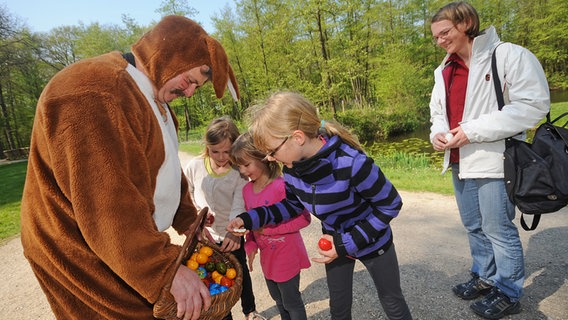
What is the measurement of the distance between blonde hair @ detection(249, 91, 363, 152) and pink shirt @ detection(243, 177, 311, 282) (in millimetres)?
568

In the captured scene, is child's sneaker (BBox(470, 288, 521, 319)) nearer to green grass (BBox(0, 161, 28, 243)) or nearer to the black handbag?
the black handbag

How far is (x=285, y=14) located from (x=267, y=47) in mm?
2902

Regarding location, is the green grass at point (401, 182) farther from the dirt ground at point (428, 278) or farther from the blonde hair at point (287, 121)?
the blonde hair at point (287, 121)

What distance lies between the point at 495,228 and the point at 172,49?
2.54m

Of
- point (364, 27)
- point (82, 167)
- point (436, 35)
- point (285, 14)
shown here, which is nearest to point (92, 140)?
point (82, 167)

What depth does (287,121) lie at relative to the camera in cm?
197

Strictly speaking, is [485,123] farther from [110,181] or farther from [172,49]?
[110,181]

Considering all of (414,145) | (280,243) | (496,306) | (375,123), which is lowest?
(414,145)

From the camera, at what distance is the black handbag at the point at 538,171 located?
2.23m

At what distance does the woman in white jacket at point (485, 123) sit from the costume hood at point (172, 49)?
74.8 inches

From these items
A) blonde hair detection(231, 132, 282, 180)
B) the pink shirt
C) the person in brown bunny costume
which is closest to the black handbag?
the pink shirt

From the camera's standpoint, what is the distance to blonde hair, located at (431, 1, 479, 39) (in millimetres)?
2439

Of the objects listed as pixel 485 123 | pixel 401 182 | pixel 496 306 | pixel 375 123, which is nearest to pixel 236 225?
pixel 485 123

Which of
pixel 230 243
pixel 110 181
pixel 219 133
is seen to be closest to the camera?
pixel 110 181
